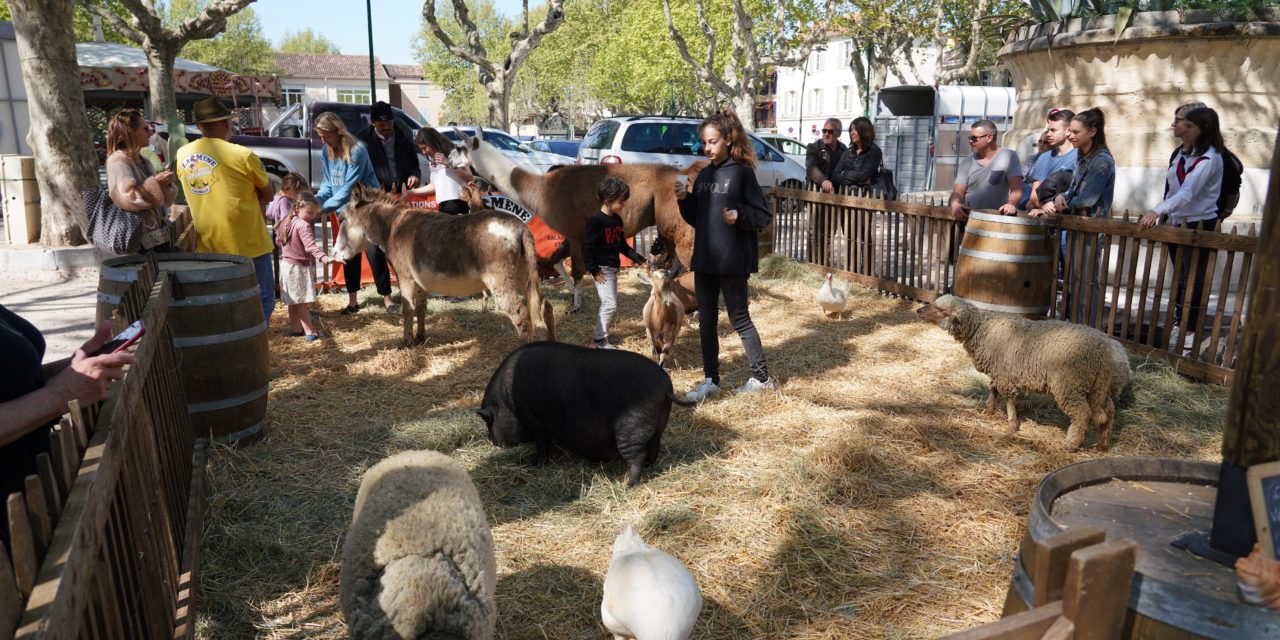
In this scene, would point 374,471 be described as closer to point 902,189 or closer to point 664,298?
point 664,298

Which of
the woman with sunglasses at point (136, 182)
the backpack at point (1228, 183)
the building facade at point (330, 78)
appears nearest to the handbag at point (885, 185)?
the backpack at point (1228, 183)

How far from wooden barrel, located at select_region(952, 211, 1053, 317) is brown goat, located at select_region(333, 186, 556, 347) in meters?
3.56

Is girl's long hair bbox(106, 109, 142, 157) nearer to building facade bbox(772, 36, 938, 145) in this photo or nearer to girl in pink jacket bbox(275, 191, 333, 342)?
girl in pink jacket bbox(275, 191, 333, 342)

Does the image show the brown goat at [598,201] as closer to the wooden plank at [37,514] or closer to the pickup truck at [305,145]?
the wooden plank at [37,514]

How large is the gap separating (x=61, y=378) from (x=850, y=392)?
504 cm

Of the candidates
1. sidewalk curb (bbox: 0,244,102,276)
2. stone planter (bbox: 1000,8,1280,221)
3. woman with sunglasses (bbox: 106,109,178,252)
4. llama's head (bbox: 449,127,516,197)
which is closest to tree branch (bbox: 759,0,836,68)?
stone planter (bbox: 1000,8,1280,221)

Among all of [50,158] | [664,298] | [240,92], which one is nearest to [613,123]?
[50,158]

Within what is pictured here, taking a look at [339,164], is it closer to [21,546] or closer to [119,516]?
[119,516]

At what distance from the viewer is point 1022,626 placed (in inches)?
57.9

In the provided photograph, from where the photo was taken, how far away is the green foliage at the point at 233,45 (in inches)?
2608

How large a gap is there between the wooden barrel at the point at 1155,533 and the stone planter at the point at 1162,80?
7951mm

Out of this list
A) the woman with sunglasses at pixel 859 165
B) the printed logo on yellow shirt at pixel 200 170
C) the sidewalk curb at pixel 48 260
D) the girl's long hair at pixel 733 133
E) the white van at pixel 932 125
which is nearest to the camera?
the girl's long hair at pixel 733 133

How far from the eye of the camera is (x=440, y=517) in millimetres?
2768

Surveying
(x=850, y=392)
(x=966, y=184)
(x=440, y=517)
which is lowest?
(x=850, y=392)
